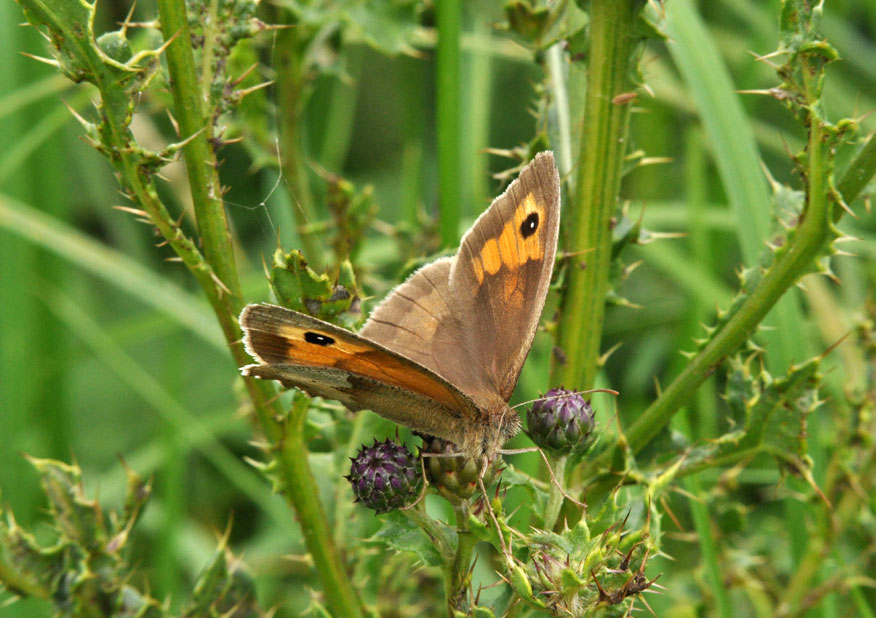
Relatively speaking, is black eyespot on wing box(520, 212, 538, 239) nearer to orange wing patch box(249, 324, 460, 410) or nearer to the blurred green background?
orange wing patch box(249, 324, 460, 410)

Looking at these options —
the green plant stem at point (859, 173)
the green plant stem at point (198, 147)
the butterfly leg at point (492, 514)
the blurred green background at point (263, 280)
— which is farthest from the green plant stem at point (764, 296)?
the green plant stem at point (198, 147)

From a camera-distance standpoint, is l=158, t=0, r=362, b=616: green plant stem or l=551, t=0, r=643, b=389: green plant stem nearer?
l=158, t=0, r=362, b=616: green plant stem

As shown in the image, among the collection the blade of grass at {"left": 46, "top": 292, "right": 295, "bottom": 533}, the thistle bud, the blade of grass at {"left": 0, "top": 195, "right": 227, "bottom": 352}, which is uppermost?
the thistle bud

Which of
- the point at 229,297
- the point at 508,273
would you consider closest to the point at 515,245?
the point at 508,273

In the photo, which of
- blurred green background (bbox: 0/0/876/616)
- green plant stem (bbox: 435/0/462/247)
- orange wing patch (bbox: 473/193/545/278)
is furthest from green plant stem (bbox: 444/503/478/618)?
green plant stem (bbox: 435/0/462/247)

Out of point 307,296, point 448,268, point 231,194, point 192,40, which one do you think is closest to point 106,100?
point 192,40

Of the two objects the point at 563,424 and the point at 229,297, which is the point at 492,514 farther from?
the point at 229,297
